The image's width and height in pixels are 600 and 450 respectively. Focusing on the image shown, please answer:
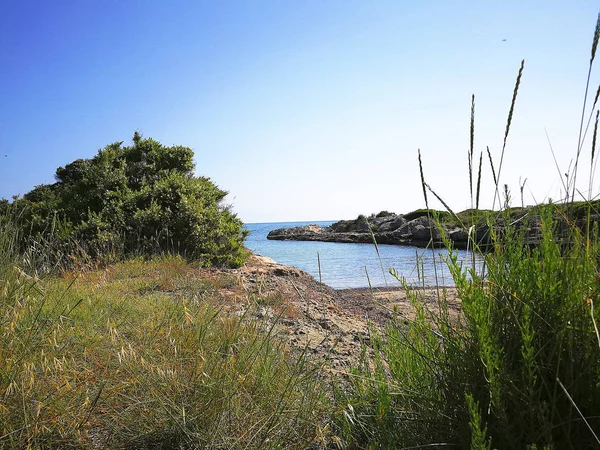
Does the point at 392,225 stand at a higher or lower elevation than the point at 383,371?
higher

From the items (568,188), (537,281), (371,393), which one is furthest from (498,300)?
(371,393)

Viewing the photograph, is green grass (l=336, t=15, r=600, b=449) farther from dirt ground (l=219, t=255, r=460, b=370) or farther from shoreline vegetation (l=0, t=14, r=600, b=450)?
dirt ground (l=219, t=255, r=460, b=370)

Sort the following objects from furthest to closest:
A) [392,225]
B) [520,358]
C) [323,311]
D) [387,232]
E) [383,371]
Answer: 1. [392,225]
2. [387,232]
3. [323,311]
4. [383,371]
5. [520,358]

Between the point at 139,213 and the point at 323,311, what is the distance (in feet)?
16.8

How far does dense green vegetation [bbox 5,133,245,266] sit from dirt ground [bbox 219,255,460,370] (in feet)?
4.00

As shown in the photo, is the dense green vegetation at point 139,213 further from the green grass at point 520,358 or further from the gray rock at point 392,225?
the gray rock at point 392,225

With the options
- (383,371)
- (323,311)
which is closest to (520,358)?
(383,371)

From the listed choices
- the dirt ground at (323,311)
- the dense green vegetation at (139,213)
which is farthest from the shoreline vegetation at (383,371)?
the dense green vegetation at (139,213)

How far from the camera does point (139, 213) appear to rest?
9594mm

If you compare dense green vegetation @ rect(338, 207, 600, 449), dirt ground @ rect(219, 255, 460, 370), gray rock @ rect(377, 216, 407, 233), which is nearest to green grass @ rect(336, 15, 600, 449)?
dense green vegetation @ rect(338, 207, 600, 449)

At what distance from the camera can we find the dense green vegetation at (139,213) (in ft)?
30.7

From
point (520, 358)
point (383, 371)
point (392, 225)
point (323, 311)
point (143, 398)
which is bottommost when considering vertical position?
point (323, 311)

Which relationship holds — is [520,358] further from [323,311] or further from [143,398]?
[323,311]

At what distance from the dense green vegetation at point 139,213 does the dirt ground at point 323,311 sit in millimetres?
1218
